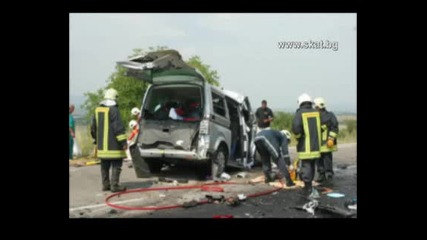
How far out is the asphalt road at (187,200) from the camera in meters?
6.59

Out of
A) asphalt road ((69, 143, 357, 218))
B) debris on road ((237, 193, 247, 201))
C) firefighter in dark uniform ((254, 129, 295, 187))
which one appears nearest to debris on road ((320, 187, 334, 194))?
asphalt road ((69, 143, 357, 218))

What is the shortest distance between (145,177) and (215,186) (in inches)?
65.2

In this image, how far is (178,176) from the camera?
9.39 meters

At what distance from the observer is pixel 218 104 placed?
9.27m

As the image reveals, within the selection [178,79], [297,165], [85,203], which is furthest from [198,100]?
[85,203]

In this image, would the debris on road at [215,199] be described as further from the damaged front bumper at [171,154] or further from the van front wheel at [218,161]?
the van front wheel at [218,161]

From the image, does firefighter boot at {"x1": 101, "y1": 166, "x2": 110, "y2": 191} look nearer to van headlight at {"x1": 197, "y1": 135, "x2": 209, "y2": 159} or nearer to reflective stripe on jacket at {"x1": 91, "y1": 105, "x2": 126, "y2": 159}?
reflective stripe on jacket at {"x1": 91, "y1": 105, "x2": 126, "y2": 159}

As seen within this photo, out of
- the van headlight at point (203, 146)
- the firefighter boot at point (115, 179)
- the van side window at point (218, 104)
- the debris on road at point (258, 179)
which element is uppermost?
the van side window at point (218, 104)

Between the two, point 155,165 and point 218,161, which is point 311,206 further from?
point 155,165

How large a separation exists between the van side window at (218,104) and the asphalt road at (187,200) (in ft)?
4.59

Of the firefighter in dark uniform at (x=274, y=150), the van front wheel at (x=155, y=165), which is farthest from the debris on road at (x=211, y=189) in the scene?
the van front wheel at (x=155, y=165)

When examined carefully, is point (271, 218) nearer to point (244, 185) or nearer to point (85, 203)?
point (244, 185)

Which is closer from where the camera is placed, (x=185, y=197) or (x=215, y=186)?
(x=185, y=197)

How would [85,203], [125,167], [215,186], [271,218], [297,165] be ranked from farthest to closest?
[125,167], [297,165], [215,186], [85,203], [271,218]
